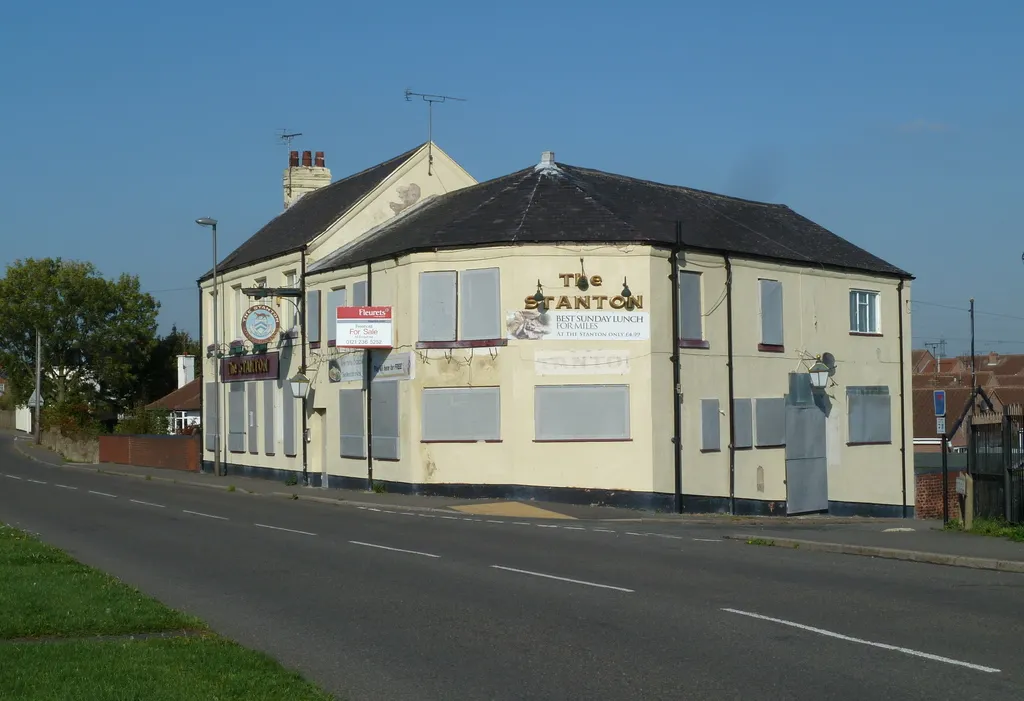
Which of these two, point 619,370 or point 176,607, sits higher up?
point 619,370

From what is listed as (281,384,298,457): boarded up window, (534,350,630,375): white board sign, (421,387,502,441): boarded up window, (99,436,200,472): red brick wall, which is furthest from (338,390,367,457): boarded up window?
(99,436,200,472): red brick wall

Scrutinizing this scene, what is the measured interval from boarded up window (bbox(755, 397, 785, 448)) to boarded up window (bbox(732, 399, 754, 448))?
12.0 inches

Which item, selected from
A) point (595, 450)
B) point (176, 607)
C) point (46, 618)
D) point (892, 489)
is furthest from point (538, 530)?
point (892, 489)

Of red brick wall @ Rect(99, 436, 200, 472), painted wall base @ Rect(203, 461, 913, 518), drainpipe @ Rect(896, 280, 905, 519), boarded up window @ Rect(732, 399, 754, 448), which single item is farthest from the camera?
red brick wall @ Rect(99, 436, 200, 472)

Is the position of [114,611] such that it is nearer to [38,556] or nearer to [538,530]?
[38,556]

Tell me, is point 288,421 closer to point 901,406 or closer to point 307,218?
point 307,218

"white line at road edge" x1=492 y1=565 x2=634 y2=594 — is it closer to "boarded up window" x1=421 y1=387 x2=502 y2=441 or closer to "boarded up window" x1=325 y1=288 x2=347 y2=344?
"boarded up window" x1=421 y1=387 x2=502 y2=441

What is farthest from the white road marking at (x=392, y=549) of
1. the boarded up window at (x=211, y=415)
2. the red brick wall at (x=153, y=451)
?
the red brick wall at (x=153, y=451)

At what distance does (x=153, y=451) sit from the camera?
160 feet

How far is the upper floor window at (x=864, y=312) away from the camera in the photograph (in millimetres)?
34938

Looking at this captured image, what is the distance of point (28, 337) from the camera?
82.9 metres

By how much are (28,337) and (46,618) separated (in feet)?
257

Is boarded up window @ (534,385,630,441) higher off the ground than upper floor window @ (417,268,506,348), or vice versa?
upper floor window @ (417,268,506,348)

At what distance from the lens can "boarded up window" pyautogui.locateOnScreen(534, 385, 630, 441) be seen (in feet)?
94.2
